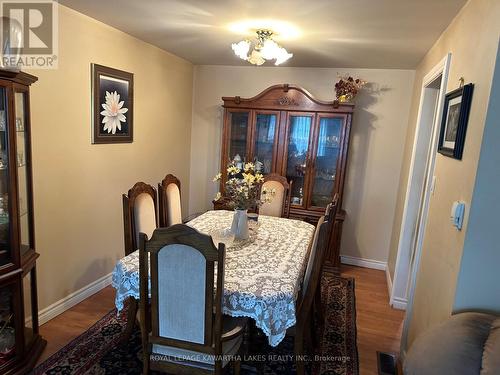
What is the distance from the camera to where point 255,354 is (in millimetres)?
2309

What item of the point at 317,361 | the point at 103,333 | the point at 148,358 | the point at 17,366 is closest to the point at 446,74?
the point at 317,361

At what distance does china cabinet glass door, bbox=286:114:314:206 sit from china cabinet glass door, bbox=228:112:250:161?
53 cm

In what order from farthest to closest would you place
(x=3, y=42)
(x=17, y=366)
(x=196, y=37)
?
(x=196, y=37), (x=17, y=366), (x=3, y=42)

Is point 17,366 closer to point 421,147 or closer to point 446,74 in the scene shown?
point 446,74

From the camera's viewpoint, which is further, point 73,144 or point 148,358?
point 73,144

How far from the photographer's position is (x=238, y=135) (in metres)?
4.06

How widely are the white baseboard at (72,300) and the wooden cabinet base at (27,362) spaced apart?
1.08ft

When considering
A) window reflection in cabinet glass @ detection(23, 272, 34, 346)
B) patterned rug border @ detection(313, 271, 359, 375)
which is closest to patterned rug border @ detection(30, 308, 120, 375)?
window reflection in cabinet glass @ detection(23, 272, 34, 346)

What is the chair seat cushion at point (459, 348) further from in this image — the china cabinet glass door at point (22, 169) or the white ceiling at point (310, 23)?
the china cabinet glass door at point (22, 169)

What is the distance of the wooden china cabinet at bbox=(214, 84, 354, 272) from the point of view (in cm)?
370

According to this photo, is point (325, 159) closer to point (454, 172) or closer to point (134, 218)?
point (454, 172)

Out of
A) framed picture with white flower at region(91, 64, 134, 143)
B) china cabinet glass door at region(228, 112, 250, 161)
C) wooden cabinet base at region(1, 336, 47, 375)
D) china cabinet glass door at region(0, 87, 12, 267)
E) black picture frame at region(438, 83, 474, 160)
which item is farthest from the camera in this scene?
china cabinet glass door at region(228, 112, 250, 161)

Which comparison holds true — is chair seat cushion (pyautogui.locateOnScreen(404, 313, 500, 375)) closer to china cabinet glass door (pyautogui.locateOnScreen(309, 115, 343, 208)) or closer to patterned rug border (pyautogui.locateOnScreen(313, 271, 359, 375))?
patterned rug border (pyautogui.locateOnScreen(313, 271, 359, 375))

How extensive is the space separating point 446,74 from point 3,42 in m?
2.63
